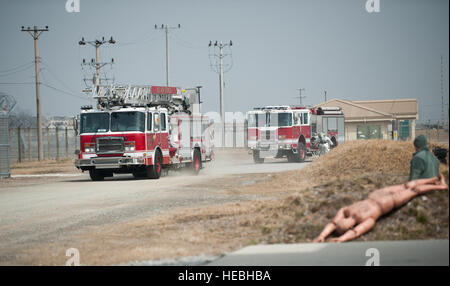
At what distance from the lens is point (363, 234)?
28.6 ft

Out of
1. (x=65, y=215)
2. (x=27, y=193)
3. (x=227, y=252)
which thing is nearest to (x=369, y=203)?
(x=227, y=252)

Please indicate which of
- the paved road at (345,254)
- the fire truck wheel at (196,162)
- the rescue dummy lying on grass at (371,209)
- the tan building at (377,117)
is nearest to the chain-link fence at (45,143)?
the fire truck wheel at (196,162)

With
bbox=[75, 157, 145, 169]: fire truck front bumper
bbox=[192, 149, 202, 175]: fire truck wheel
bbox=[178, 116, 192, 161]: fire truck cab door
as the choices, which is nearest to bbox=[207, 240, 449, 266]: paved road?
bbox=[75, 157, 145, 169]: fire truck front bumper

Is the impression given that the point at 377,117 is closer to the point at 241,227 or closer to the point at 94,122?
the point at 94,122

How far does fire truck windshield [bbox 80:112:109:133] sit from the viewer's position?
80.3 ft

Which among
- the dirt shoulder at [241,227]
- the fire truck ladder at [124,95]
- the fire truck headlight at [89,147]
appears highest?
the fire truck ladder at [124,95]

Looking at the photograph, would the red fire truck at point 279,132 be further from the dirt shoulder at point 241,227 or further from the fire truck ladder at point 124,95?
the dirt shoulder at point 241,227

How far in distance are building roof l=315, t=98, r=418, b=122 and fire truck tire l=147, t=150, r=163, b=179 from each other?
56.6 meters

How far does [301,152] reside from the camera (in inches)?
1441

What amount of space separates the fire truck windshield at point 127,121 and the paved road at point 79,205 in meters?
2.63

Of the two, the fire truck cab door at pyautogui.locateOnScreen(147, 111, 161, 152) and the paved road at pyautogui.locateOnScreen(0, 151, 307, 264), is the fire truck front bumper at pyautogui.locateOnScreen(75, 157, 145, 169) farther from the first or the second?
the paved road at pyautogui.locateOnScreen(0, 151, 307, 264)

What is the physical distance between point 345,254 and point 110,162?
17.4 meters

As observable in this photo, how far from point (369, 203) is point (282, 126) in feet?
87.2

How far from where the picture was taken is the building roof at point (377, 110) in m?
80.1
